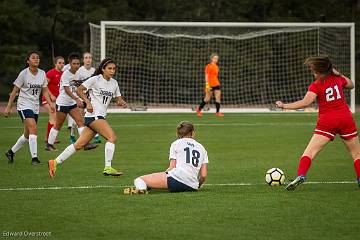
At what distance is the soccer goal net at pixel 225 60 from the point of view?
3547 cm

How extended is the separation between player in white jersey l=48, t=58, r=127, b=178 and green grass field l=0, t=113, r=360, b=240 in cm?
38

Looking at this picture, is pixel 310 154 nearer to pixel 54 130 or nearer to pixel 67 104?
pixel 67 104

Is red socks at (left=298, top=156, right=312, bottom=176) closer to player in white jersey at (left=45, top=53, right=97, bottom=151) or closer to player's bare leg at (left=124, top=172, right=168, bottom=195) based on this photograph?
player's bare leg at (left=124, top=172, right=168, bottom=195)

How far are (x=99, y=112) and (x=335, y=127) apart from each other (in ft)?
13.6

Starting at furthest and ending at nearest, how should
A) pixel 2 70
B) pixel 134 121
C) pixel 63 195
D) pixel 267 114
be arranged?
pixel 2 70 < pixel 267 114 < pixel 134 121 < pixel 63 195

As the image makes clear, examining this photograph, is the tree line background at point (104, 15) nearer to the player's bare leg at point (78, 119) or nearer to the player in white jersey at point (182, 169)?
the player's bare leg at point (78, 119)

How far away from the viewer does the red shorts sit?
11680 mm

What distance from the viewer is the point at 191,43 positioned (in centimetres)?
3775

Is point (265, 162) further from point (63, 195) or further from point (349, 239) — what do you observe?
point (349, 239)

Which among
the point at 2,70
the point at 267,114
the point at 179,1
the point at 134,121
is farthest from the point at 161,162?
the point at 179,1

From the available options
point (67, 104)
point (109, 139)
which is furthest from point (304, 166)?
point (67, 104)

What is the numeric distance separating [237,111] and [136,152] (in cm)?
1613

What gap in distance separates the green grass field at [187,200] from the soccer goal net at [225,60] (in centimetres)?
1625

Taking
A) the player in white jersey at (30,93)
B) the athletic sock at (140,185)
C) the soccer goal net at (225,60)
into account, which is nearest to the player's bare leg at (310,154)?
the athletic sock at (140,185)
